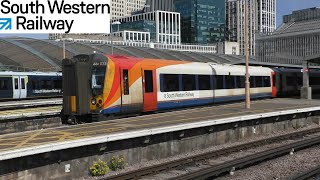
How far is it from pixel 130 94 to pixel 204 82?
7.36 meters

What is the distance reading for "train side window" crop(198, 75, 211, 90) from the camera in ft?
83.3

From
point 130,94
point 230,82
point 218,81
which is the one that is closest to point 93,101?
point 130,94

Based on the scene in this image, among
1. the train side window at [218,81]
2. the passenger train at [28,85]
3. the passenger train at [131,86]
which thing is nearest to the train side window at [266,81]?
the passenger train at [131,86]

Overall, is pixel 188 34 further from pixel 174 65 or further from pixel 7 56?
pixel 174 65

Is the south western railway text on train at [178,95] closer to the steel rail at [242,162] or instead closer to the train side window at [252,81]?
the steel rail at [242,162]

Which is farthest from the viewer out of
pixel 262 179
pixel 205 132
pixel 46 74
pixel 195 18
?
pixel 195 18

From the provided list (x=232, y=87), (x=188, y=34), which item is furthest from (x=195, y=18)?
(x=232, y=87)

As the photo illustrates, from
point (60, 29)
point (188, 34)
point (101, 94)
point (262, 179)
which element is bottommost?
point (262, 179)

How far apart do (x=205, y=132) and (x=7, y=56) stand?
52325mm

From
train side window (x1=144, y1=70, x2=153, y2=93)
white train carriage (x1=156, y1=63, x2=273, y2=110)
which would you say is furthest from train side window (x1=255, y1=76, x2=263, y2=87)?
train side window (x1=144, y1=70, x2=153, y2=93)

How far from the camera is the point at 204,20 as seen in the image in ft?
589

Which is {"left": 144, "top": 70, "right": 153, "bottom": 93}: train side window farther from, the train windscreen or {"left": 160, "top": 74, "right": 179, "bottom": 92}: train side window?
the train windscreen

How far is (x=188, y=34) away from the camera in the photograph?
7219 inches

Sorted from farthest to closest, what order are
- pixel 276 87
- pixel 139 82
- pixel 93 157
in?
pixel 276 87 < pixel 139 82 < pixel 93 157
